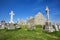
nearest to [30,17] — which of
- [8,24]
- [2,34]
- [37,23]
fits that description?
[37,23]

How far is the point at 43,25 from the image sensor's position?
12.3 m

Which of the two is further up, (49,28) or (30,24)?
(30,24)

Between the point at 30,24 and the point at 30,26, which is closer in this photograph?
the point at 30,26

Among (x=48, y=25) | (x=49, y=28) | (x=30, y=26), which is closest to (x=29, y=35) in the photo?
(x=30, y=26)

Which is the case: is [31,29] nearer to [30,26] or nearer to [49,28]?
[30,26]

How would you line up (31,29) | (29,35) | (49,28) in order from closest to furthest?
(29,35) → (31,29) → (49,28)

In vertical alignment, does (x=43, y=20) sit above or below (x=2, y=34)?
above

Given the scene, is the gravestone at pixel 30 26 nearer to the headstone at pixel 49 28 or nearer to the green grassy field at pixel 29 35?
the green grassy field at pixel 29 35

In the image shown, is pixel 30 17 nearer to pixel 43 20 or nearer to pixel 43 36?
pixel 43 20

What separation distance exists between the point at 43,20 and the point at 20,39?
10.9 ft

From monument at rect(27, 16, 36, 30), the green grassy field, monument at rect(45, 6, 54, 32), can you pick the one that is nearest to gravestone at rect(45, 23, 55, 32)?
monument at rect(45, 6, 54, 32)

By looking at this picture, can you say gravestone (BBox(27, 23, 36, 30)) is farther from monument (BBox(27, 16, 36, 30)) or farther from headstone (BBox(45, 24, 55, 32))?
headstone (BBox(45, 24, 55, 32))

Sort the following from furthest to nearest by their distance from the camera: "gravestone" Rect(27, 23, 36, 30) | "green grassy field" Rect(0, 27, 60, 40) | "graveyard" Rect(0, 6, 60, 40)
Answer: "gravestone" Rect(27, 23, 36, 30) → "graveyard" Rect(0, 6, 60, 40) → "green grassy field" Rect(0, 27, 60, 40)

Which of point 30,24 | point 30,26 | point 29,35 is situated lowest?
point 29,35
